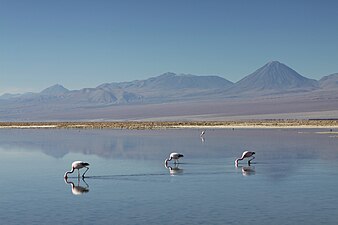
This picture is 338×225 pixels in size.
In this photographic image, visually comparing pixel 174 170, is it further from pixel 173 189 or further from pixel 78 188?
pixel 78 188

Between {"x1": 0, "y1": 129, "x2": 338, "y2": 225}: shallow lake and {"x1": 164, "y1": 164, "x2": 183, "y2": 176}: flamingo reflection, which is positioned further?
{"x1": 164, "y1": 164, "x2": 183, "y2": 176}: flamingo reflection

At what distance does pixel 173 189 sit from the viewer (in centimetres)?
1483

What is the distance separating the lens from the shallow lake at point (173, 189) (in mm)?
11438

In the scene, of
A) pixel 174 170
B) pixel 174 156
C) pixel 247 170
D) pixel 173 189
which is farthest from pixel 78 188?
pixel 247 170

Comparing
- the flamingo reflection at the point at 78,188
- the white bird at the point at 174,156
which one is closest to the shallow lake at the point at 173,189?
the flamingo reflection at the point at 78,188

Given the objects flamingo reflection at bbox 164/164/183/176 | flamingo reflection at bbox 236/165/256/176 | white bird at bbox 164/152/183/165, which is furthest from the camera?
white bird at bbox 164/152/183/165

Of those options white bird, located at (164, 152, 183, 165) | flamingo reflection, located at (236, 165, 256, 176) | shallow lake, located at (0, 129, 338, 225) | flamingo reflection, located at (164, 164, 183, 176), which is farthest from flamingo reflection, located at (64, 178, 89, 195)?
flamingo reflection, located at (236, 165, 256, 176)

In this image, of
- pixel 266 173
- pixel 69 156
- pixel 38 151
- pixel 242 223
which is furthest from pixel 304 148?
pixel 242 223

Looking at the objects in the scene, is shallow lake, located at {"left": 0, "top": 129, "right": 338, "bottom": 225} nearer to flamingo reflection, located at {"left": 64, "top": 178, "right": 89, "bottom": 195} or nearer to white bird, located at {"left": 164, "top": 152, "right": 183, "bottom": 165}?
flamingo reflection, located at {"left": 64, "top": 178, "right": 89, "bottom": 195}

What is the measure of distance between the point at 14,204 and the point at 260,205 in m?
5.48

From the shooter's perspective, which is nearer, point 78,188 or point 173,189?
point 173,189

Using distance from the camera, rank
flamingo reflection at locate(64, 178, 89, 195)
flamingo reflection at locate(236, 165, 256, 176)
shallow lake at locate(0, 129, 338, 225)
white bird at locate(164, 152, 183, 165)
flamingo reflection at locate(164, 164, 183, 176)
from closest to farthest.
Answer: shallow lake at locate(0, 129, 338, 225), flamingo reflection at locate(64, 178, 89, 195), flamingo reflection at locate(236, 165, 256, 176), flamingo reflection at locate(164, 164, 183, 176), white bird at locate(164, 152, 183, 165)

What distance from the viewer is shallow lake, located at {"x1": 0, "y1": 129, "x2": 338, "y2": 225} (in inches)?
450

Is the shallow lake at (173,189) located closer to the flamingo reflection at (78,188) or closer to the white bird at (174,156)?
the flamingo reflection at (78,188)
